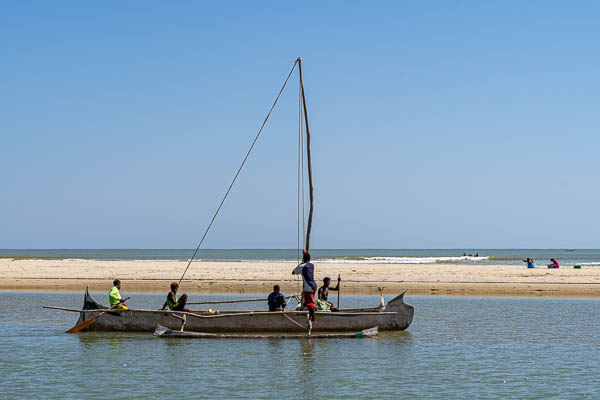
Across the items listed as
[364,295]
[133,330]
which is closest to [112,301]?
[133,330]

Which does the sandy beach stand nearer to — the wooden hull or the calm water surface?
the calm water surface

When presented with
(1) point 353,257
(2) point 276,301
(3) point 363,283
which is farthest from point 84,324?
(1) point 353,257

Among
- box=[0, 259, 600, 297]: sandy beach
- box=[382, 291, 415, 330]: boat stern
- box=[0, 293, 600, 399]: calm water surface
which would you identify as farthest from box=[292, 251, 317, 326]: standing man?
box=[0, 259, 600, 297]: sandy beach

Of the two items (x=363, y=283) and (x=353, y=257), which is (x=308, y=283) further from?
(x=353, y=257)

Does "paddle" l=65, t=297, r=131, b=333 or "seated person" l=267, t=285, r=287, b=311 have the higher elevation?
"seated person" l=267, t=285, r=287, b=311

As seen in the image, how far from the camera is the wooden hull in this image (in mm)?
18781

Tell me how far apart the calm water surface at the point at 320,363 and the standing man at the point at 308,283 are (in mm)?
923

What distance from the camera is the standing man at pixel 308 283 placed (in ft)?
57.9

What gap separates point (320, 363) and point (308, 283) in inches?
135

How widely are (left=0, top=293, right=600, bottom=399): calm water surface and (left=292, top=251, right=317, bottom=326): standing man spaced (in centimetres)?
92

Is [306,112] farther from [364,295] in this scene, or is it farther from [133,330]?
[364,295]

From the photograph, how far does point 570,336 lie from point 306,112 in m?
9.69

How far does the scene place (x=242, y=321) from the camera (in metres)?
19.0

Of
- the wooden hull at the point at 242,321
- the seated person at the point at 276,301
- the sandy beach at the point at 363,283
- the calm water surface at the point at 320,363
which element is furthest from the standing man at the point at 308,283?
the sandy beach at the point at 363,283
